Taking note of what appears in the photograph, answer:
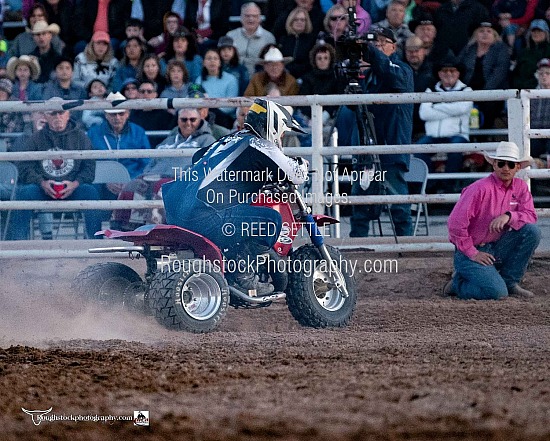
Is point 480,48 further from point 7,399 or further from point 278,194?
point 7,399

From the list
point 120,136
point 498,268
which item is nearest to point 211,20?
point 120,136

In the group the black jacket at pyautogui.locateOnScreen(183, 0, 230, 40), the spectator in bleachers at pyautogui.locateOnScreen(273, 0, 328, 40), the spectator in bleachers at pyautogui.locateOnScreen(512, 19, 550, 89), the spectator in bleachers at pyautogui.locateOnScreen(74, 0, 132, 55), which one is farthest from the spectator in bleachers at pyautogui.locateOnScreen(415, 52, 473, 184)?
the spectator in bleachers at pyautogui.locateOnScreen(74, 0, 132, 55)

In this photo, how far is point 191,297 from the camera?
7.02 meters

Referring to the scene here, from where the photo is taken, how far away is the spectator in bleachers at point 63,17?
47.0ft

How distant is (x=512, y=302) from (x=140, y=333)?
10.3ft

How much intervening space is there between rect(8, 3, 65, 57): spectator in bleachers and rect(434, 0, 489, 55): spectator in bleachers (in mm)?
4975

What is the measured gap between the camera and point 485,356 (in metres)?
5.91

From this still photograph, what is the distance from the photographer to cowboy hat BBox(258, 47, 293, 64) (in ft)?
39.7

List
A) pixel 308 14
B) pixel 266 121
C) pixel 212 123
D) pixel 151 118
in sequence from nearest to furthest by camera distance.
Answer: pixel 266 121 → pixel 212 123 → pixel 151 118 → pixel 308 14

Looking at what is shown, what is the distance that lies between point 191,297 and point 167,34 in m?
7.25

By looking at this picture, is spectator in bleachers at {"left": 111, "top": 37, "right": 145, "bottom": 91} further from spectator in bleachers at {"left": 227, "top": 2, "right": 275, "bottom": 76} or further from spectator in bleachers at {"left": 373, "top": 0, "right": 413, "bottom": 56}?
spectator in bleachers at {"left": 373, "top": 0, "right": 413, "bottom": 56}

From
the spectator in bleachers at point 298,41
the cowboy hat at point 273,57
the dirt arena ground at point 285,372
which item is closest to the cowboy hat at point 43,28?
the spectator in bleachers at point 298,41

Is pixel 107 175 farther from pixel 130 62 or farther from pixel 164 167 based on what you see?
pixel 130 62

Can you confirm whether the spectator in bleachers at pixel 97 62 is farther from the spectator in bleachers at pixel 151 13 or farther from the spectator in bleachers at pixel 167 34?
the spectator in bleachers at pixel 151 13
